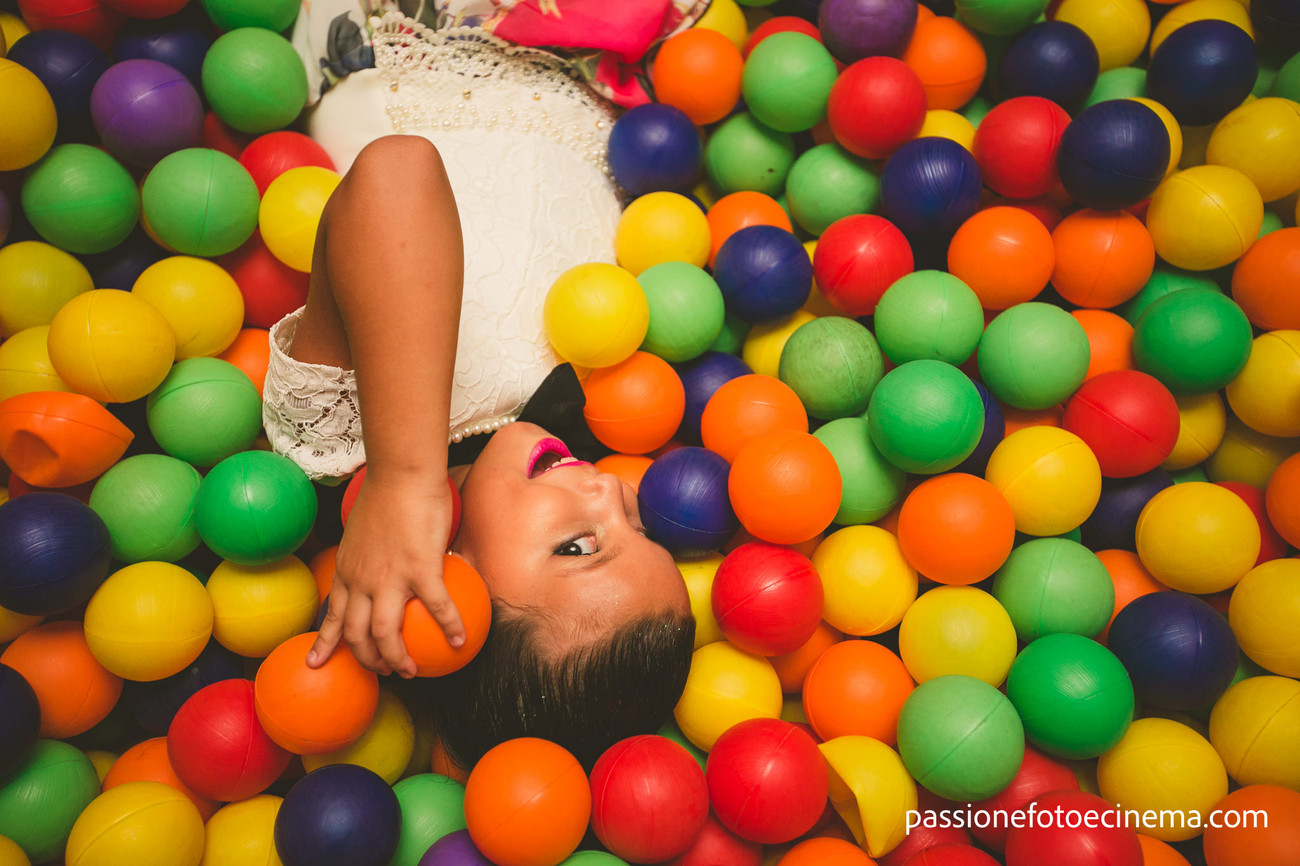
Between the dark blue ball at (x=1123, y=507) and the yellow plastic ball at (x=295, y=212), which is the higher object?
the dark blue ball at (x=1123, y=507)

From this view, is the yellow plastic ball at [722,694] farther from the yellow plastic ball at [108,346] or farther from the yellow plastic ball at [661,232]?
the yellow plastic ball at [108,346]

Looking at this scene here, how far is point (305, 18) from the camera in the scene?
6.01ft

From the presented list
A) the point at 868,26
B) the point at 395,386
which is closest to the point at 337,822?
the point at 395,386

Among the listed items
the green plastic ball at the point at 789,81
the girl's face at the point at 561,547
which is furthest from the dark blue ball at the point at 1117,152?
the girl's face at the point at 561,547

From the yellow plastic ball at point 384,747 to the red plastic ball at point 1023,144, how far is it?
5.12ft

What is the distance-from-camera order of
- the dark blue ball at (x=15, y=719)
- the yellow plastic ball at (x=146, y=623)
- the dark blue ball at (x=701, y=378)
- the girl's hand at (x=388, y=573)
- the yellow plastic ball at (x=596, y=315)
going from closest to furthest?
the girl's hand at (x=388, y=573) → the dark blue ball at (x=15, y=719) → the yellow plastic ball at (x=146, y=623) → the yellow plastic ball at (x=596, y=315) → the dark blue ball at (x=701, y=378)

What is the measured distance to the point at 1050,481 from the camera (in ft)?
4.92

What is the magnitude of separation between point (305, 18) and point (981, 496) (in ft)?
5.57

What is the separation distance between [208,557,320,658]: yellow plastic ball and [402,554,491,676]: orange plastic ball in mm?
407

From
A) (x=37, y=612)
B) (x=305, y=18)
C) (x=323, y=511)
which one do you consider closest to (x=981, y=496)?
(x=323, y=511)

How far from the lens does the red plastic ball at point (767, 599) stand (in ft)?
4.65

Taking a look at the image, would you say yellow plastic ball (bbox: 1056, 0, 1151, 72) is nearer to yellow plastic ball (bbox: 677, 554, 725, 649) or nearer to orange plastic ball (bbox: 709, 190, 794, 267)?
orange plastic ball (bbox: 709, 190, 794, 267)

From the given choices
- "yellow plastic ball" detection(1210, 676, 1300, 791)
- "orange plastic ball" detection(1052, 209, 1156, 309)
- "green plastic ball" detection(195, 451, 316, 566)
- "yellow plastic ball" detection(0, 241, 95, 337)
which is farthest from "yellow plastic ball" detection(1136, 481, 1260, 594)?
"yellow plastic ball" detection(0, 241, 95, 337)

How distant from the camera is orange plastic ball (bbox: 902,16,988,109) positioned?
6.09 ft
